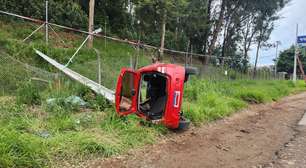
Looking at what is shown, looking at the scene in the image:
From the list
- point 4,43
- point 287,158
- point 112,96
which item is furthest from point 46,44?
point 287,158

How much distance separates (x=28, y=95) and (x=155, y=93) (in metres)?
2.55

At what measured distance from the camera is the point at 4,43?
27.0 ft

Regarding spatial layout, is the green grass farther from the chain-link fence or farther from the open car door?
the chain-link fence

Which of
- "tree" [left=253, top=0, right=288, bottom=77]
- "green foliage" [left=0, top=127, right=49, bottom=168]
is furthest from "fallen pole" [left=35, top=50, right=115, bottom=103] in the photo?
"tree" [left=253, top=0, right=288, bottom=77]

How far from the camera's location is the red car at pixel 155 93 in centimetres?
574

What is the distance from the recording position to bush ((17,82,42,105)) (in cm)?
579

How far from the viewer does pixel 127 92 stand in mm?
6348

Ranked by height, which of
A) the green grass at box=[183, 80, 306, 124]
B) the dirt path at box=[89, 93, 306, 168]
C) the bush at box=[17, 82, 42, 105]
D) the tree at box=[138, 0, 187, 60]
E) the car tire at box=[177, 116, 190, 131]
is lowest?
the dirt path at box=[89, 93, 306, 168]

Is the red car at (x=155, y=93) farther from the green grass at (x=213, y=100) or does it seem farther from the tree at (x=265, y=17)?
the tree at (x=265, y=17)

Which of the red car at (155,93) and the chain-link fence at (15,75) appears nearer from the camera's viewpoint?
the red car at (155,93)

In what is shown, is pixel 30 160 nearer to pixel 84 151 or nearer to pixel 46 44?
pixel 84 151

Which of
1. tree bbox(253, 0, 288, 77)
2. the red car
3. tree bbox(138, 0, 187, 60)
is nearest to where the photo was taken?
the red car

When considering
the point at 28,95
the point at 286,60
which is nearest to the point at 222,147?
the point at 28,95

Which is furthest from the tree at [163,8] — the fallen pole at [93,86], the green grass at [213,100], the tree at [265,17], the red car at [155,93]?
the red car at [155,93]
